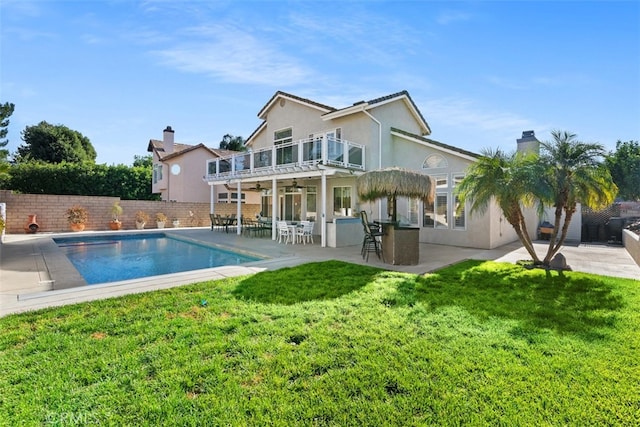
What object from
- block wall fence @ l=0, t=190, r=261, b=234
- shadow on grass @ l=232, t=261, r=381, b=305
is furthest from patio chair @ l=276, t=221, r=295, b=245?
block wall fence @ l=0, t=190, r=261, b=234

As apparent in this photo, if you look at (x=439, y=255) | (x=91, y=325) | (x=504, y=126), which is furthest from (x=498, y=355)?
(x=504, y=126)

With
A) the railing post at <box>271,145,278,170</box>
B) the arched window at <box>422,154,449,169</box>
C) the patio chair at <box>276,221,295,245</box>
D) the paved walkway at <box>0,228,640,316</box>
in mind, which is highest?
the railing post at <box>271,145,278,170</box>

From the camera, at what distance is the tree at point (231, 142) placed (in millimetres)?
48537

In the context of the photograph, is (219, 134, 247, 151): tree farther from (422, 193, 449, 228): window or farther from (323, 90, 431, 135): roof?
(422, 193, 449, 228): window

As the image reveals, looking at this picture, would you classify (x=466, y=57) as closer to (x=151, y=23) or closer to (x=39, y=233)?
(x=151, y=23)

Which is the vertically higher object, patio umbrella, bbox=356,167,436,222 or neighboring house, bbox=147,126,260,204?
neighboring house, bbox=147,126,260,204

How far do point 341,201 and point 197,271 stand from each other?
10220 mm

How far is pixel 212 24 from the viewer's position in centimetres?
1093

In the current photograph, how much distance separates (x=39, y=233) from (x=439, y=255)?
2370 centimetres

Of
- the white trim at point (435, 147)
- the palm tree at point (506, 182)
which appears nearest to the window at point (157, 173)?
the white trim at point (435, 147)

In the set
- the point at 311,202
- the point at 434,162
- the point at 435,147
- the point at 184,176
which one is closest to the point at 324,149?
the point at 435,147

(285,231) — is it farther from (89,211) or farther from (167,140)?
(167,140)

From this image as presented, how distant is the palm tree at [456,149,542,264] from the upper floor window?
41.7 ft

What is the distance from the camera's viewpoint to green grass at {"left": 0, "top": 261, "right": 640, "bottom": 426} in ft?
9.36
